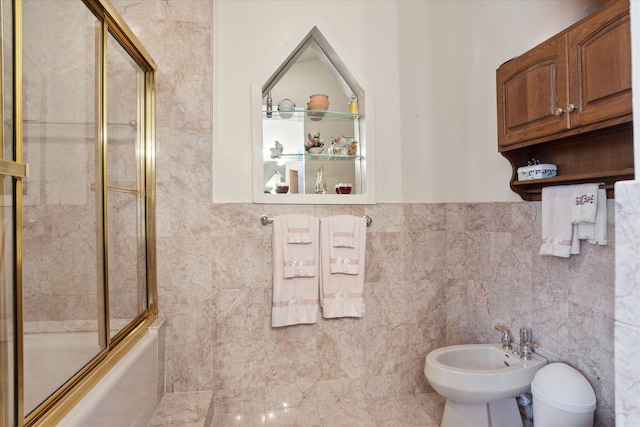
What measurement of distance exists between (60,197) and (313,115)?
1.50 m

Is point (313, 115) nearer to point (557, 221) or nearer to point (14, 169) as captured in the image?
point (557, 221)

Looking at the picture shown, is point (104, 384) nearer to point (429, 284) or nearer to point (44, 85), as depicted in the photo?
point (44, 85)

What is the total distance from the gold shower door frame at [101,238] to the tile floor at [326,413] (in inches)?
18.2

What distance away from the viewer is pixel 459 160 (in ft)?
7.97

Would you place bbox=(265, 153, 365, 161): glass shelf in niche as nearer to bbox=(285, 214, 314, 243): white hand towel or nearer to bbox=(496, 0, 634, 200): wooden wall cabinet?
bbox=(285, 214, 314, 243): white hand towel

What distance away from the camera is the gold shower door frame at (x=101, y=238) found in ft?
3.17

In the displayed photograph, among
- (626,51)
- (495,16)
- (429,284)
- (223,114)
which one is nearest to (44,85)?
(223,114)

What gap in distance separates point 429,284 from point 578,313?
2.65ft

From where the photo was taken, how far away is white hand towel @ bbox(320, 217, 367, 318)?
7.30 ft

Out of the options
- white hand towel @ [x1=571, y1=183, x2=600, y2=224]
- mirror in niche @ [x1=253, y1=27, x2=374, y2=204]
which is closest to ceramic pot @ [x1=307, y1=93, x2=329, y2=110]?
mirror in niche @ [x1=253, y1=27, x2=374, y2=204]

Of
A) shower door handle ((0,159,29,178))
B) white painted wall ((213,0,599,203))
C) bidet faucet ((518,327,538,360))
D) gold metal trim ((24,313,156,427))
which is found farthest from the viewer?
white painted wall ((213,0,599,203))

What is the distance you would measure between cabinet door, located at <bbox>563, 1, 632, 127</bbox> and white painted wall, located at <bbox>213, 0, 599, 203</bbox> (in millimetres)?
687

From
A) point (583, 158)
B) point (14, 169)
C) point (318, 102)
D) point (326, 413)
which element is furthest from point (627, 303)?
point (318, 102)

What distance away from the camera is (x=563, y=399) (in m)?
1.61
